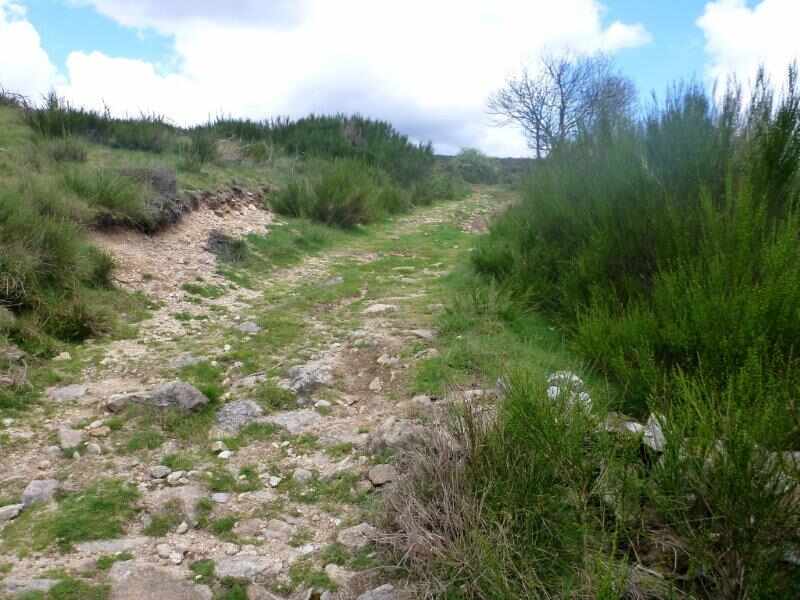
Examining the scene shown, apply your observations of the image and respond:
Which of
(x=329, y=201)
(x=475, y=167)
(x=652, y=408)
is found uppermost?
(x=475, y=167)

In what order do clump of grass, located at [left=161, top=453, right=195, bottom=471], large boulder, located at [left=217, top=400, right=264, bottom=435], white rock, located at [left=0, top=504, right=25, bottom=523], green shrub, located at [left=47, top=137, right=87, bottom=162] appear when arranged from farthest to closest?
green shrub, located at [left=47, top=137, right=87, bottom=162]
large boulder, located at [left=217, top=400, right=264, bottom=435]
clump of grass, located at [left=161, top=453, right=195, bottom=471]
white rock, located at [left=0, top=504, right=25, bottom=523]

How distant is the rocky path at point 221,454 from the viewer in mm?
2301

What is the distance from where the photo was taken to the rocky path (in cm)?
230

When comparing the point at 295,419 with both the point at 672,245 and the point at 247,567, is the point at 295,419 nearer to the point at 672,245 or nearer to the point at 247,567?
the point at 247,567

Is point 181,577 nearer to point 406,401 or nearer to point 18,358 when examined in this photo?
point 406,401

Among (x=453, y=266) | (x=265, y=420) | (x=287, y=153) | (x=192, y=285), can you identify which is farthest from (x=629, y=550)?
(x=287, y=153)

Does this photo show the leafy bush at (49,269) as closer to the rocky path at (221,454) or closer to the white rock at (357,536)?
the rocky path at (221,454)

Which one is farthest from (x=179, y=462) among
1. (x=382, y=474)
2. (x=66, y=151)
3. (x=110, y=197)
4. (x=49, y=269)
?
(x=66, y=151)

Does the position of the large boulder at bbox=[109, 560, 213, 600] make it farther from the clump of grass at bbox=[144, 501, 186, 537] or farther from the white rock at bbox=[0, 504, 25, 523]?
the white rock at bbox=[0, 504, 25, 523]

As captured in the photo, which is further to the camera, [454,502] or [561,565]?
[454,502]

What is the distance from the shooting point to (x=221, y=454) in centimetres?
319

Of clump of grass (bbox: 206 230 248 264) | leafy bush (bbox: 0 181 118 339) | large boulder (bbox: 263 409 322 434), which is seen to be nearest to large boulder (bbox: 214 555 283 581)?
large boulder (bbox: 263 409 322 434)

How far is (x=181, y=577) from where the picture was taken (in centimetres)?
227

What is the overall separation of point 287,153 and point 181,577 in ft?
43.8
